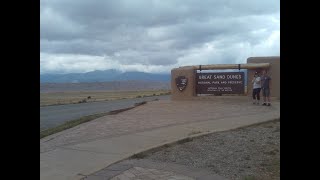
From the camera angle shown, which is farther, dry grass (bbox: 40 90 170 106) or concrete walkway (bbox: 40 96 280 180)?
dry grass (bbox: 40 90 170 106)

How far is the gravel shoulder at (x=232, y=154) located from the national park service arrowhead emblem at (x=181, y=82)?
33.6 ft

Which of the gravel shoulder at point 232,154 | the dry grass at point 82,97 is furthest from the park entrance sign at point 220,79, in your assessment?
the dry grass at point 82,97

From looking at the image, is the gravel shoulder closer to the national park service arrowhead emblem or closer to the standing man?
the standing man

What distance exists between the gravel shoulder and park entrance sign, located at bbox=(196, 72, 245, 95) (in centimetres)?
950

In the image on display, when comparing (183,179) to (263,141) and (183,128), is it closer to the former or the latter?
(263,141)

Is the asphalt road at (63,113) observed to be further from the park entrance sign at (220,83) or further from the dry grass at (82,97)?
the dry grass at (82,97)

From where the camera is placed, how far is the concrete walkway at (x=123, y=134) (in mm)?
6785

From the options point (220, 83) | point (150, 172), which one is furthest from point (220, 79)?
point (150, 172)

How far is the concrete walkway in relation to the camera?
6.79 metres

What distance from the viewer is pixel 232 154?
7598 millimetres

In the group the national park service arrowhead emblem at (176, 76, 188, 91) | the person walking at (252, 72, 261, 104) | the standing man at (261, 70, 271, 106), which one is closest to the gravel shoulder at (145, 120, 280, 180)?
the standing man at (261, 70, 271, 106)
